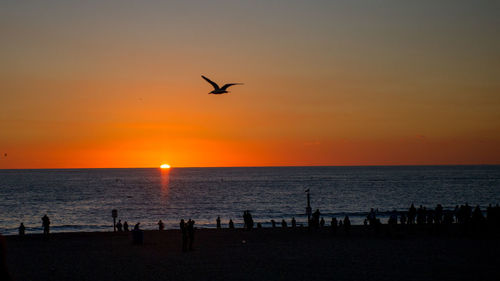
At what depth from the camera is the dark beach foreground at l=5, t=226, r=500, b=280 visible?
17328mm

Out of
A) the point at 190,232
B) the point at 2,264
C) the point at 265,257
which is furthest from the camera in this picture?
the point at 190,232

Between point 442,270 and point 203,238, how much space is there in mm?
14603

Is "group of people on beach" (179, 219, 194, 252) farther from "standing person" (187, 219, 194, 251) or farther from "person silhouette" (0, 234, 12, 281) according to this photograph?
"person silhouette" (0, 234, 12, 281)

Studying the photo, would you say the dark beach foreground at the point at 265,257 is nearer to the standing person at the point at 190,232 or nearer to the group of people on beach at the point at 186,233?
the group of people on beach at the point at 186,233

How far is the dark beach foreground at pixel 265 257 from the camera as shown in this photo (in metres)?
17.3

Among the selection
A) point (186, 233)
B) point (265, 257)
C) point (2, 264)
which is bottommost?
point (265, 257)

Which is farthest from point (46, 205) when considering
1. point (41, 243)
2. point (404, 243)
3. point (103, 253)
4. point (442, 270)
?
point (442, 270)

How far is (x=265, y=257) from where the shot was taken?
2125 centimetres

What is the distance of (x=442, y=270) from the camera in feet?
57.8

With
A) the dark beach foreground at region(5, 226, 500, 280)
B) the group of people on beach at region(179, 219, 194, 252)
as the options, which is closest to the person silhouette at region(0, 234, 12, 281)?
the dark beach foreground at region(5, 226, 500, 280)

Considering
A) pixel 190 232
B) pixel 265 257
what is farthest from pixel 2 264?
pixel 190 232

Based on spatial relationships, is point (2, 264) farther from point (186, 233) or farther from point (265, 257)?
point (186, 233)

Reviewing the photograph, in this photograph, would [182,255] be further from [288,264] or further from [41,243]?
[41,243]

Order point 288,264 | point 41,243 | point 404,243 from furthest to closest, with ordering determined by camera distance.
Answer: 1. point 41,243
2. point 404,243
3. point 288,264
